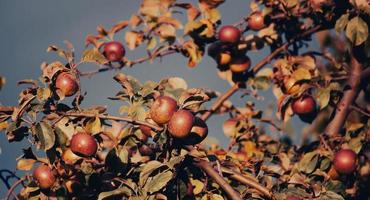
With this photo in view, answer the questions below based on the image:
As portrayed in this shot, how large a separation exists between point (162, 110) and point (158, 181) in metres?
0.32

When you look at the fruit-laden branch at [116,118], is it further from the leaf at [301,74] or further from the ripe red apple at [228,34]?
the ripe red apple at [228,34]

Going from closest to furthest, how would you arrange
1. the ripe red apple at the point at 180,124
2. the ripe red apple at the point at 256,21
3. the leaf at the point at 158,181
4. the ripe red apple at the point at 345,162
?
the leaf at the point at 158,181 → the ripe red apple at the point at 180,124 → the ripe red apple at the point at 345,162 → the ripe red apple at the point at 256,21

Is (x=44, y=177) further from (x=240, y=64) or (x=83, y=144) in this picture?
(x=240, y=64)

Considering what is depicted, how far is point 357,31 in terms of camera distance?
9.52 feet

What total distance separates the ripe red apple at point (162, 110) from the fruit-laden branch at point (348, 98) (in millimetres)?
1370

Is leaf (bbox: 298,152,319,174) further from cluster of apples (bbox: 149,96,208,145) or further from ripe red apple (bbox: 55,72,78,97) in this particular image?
ripe red apple (bbox: 55,72,78,97)

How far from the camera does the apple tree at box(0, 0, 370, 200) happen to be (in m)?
2.13

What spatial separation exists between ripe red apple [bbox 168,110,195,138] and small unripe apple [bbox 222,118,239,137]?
148 centimetres

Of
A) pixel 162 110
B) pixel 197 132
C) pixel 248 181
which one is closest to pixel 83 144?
pixel 162 110

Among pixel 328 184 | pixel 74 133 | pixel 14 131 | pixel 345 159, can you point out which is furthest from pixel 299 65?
pixel 14 131

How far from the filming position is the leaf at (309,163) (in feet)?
9.36

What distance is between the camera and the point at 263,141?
3580 mm

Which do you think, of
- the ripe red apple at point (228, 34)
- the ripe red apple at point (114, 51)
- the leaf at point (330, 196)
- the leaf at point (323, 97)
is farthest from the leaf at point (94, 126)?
the ripe red apple at point (228, 34)

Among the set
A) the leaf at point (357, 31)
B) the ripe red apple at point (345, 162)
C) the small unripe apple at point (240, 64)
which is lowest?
the ripe red apple at point (345, 162)
